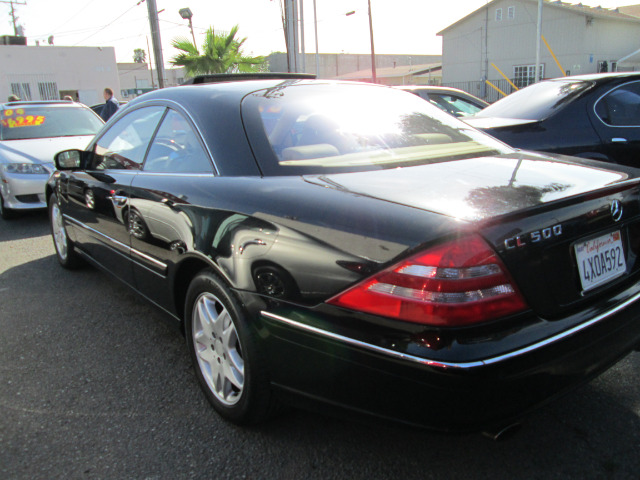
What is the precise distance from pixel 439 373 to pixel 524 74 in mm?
37089

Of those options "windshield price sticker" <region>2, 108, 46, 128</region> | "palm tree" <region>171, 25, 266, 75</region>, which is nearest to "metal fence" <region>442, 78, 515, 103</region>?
"palm tree" <region>171, 25, 266, 75</region>

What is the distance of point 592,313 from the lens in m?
1.82

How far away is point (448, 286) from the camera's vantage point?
1.56 meters

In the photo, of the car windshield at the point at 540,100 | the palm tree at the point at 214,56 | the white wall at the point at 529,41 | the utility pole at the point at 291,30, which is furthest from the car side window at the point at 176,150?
the white wall at the point at 529,41

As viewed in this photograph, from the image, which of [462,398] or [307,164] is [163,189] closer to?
[307,164]

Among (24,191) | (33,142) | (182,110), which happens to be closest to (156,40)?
(33,142)

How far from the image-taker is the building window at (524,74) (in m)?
33.6

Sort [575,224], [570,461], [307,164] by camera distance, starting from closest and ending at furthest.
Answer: [575,224] → [570,461] → [307,164]

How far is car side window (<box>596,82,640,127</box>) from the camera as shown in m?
4.34

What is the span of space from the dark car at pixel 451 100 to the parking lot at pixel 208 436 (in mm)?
6122

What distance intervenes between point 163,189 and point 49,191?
8.84ft

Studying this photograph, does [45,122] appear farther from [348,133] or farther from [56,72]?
[56,72]

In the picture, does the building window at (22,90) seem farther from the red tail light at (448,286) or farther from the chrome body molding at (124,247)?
the red tail light at (448,286)

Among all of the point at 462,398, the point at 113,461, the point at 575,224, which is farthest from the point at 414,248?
the point at 113,461
